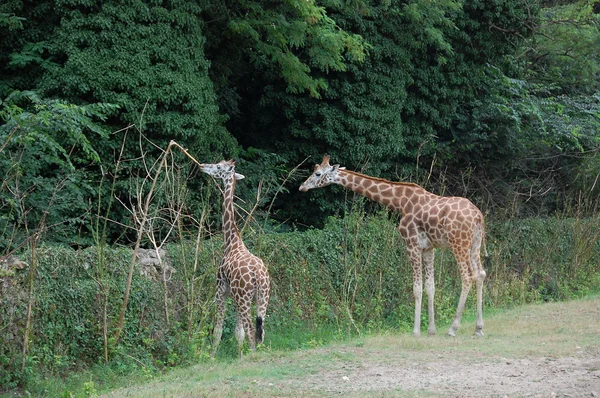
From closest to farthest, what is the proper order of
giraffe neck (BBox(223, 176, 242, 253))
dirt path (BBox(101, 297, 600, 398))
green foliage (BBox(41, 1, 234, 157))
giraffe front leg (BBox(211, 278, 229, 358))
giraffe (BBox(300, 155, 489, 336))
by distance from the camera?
dirt path (BBox(101, 297, 600, 398)) → giraffe front leg (BBox(211, 278, 229, 358)) → giraffe neck (BBox(223, 176, 242, 253)) → giraffe (BBox(300, 155, 489, 336)) → green foliage (BBox(41, 1, 234, 157))

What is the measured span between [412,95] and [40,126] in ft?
37.1

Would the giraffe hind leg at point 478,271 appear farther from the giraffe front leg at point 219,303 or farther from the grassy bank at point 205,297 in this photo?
the giraffe front leg at point 219,303

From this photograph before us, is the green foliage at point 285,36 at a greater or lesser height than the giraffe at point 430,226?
greater

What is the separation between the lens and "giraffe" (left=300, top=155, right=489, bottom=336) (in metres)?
12.6

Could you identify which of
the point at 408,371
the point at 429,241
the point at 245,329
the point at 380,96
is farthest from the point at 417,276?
the point at 380,96

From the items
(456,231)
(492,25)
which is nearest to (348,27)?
(492,25)

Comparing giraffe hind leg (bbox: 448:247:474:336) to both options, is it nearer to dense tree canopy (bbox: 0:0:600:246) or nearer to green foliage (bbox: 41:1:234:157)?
dense tree canopy (bbox: 0:0:600:246)

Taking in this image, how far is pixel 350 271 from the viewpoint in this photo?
48.1ft

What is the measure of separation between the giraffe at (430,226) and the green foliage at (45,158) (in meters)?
3.47

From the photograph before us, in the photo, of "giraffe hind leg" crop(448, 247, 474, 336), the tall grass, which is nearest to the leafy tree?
the tall grass

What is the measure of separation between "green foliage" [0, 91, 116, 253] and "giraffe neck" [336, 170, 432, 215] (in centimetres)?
394

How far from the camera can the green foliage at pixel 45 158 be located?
11.9 metres

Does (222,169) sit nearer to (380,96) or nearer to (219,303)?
(219,303)

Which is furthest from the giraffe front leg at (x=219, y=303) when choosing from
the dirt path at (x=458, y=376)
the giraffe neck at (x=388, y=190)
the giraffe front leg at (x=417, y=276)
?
the giraffe front leg at (x=417, y=276)
